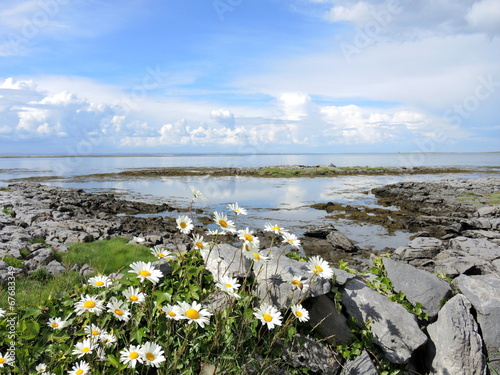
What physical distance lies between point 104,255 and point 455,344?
884 cm

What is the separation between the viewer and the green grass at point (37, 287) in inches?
234

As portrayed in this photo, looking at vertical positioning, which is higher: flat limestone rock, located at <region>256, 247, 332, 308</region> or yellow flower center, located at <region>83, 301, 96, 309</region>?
yellow flower center, located at <region>83, 301, 96, 309</region>

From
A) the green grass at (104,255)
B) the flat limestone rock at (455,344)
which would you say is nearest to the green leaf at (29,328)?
the flat limestone rock at (455,344)

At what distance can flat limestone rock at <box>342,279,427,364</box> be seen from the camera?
4750mm

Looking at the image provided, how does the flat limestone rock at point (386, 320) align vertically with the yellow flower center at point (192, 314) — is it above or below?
below

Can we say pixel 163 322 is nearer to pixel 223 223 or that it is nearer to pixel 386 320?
pixel 223 223

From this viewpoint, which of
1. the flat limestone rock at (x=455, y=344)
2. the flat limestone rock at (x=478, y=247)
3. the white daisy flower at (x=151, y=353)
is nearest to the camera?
the white daisy flower at (x=151, y=353)

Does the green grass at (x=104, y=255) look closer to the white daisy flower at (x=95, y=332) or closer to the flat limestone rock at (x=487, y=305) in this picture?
the white daisy flower at (x=95, y=332)

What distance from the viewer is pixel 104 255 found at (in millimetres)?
10109

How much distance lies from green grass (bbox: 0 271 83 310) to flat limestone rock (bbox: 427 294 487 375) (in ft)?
18.6

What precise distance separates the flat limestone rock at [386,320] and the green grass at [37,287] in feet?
→ 14.7

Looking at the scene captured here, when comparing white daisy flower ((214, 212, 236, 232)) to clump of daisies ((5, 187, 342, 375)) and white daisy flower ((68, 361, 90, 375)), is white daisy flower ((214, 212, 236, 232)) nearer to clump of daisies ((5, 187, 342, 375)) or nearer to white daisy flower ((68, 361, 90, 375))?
clump of daisies ((5, 187, 342, 375))

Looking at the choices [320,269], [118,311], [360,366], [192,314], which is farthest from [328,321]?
[118,311]

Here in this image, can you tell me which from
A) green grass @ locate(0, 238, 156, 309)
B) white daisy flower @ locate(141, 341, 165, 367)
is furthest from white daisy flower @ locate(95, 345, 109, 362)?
green grass @ locate(0, 238, 156, 309)
